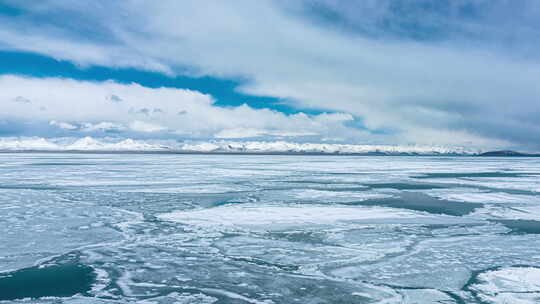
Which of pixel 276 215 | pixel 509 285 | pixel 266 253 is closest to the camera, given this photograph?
pixel 509 285

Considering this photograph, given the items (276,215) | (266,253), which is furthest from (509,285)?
(276,215)

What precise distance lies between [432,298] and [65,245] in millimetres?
6902

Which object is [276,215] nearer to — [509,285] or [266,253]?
[266,253]

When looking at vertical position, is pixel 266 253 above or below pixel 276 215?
below

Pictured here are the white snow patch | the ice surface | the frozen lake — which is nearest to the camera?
the ice surface

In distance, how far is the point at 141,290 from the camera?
552 cm

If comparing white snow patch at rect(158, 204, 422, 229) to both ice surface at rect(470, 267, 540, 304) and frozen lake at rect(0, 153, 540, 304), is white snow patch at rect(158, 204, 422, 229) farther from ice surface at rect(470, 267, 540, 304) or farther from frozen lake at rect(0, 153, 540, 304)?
ice surface at rect(470, 267, 540, 304)

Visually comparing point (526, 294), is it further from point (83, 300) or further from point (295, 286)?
point (83, 300)

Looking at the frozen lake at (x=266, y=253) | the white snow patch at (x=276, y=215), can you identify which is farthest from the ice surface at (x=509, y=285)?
the white snow patch at (x=276, y=215)

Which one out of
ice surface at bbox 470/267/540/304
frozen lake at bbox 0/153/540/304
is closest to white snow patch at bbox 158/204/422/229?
frozen lake at bbox 0/153/540/304

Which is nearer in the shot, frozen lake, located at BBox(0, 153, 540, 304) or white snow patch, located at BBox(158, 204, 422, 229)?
frozen lake, located at BBox(0, 153, 540, 304)

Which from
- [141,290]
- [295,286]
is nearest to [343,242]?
[295,286]

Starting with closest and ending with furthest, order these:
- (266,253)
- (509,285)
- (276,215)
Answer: (509,285) → (266,253) → (276,215)

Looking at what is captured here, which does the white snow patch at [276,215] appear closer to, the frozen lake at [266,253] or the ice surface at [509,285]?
the frozen lake at [266,253]
